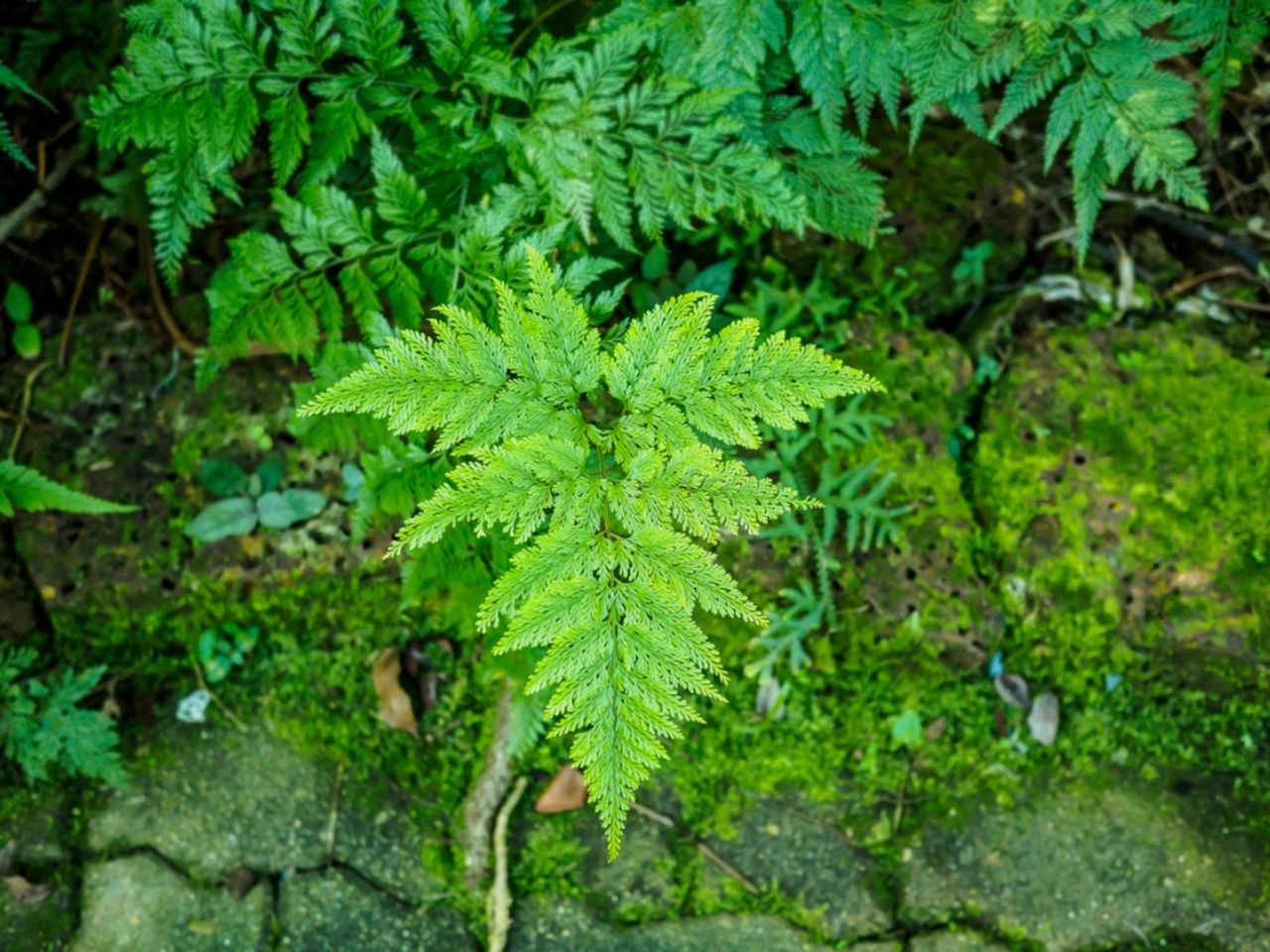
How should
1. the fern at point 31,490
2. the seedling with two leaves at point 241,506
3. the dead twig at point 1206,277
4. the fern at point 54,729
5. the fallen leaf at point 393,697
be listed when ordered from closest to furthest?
the fern at point 31,490 < the fern at point 54,729 < the seedling with two leaves at point 241,506 < the fallen leaf at point 393,697 < the dead twig at point 1206,277

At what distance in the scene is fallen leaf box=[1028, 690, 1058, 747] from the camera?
10.5 ft

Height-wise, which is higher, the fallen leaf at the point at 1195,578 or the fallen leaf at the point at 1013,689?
the fallen leaf at the point at 1195,578

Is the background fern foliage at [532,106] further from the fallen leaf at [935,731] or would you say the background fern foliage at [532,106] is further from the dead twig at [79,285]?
the fallen leaf at [935,731]

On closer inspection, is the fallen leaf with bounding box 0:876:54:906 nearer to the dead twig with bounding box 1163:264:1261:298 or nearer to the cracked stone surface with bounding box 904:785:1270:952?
the cracked stone surface with bounding box 904:785:1270:952

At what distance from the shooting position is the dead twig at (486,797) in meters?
3.11

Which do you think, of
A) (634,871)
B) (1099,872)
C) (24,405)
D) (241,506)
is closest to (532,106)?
(241,506)

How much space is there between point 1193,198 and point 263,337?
2.43 meters

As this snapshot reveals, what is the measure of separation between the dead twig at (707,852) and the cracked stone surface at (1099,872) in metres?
0.51

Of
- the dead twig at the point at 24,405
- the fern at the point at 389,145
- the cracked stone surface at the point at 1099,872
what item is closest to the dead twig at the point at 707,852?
the cracked stone surface at the point at 1099,872

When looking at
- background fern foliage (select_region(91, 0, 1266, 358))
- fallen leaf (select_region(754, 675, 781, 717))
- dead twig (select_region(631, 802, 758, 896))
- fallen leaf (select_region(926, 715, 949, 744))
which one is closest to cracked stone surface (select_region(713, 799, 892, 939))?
dead twig (select_region(631, 802, 758, 896))

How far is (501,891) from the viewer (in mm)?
3061

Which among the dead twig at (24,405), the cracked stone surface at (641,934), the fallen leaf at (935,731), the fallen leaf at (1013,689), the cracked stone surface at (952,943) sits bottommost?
the cracked stone surface at (641,934)

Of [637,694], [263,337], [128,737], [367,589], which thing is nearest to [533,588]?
[637,694]

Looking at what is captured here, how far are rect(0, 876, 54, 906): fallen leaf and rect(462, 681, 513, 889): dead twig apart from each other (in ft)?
4.26
